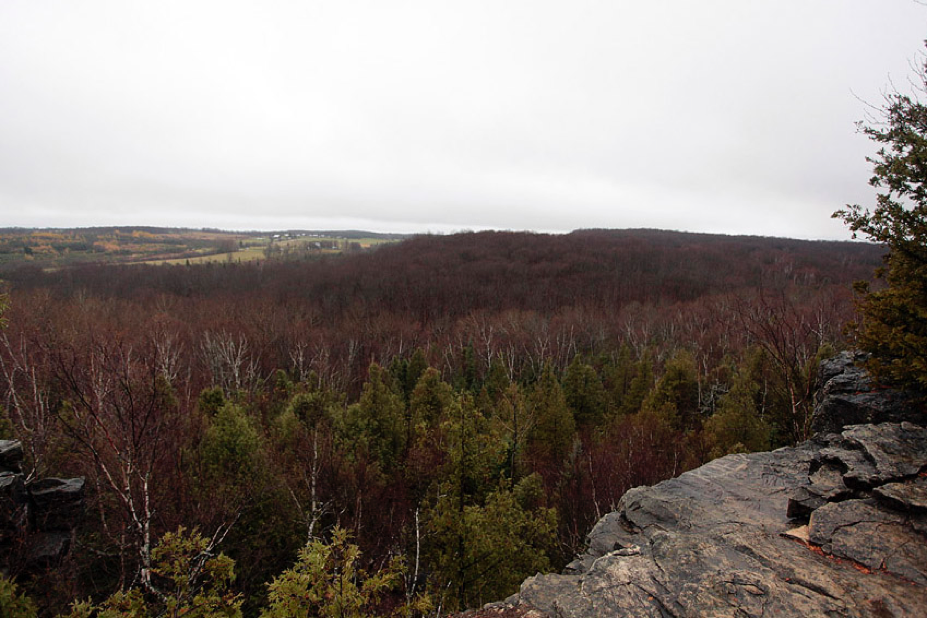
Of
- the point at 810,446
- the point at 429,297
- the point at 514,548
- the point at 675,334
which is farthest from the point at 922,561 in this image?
the point at 429,297

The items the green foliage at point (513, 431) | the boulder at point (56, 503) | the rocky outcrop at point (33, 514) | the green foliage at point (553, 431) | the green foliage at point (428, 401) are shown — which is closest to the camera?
the rocky outcrop at point (33, 514)

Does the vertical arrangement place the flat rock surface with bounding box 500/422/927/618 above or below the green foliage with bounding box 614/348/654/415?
above

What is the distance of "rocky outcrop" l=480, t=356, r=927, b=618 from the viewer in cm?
430

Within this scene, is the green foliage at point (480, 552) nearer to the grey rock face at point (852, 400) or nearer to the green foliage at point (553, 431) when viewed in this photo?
the grey rock face at point (852, 400)

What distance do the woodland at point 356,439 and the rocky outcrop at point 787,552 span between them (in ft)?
8.23

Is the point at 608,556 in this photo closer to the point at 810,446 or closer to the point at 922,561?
the point at 922,561

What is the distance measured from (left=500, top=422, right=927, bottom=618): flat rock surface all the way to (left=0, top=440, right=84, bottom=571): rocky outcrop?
9642 mm

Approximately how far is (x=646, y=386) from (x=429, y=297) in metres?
46.0

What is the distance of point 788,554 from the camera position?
4.96 metres

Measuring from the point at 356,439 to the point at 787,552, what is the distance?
14.6m

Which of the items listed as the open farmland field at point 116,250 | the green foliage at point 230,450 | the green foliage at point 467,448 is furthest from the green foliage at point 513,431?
the open farmland field at point 116,250

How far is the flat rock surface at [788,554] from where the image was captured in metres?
4.29

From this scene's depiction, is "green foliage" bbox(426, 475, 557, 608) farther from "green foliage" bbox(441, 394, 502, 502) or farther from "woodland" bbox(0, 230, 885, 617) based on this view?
"green foliage" bbox(441, 394, 502, 502)

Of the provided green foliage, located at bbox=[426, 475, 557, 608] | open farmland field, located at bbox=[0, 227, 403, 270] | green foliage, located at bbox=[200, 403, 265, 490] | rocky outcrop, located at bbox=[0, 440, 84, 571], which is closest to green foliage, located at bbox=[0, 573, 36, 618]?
rocky outcrop, located at bbox=[0, 440, 84, 571]
